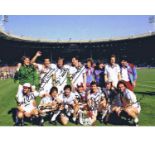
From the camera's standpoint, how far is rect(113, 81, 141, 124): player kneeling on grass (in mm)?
7184

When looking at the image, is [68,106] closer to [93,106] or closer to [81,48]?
[93,106]

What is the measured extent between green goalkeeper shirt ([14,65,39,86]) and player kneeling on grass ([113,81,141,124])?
233 centimetres

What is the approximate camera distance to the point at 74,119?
24.7 ft

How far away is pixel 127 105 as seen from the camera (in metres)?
7.34

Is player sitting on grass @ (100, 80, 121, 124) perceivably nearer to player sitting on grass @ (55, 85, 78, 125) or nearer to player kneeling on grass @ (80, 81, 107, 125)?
player kneeling on grass @ (80, 81, 107, 125)

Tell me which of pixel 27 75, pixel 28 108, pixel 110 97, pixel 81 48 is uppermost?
pixel 81 48

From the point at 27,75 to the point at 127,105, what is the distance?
9.19 feet

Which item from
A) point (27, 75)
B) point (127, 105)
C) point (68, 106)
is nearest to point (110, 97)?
point (127, 105)

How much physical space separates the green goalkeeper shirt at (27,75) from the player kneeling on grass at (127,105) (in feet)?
7.63

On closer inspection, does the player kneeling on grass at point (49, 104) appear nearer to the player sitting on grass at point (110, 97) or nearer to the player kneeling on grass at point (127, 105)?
the player sitting on grass at point (110, 97)

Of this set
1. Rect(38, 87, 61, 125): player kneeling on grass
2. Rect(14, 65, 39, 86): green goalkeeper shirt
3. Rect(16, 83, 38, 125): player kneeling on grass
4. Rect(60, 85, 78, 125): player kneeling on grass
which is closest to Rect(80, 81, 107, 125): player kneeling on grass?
Rect(60, 85, 78, 125): player kneeling on grass
